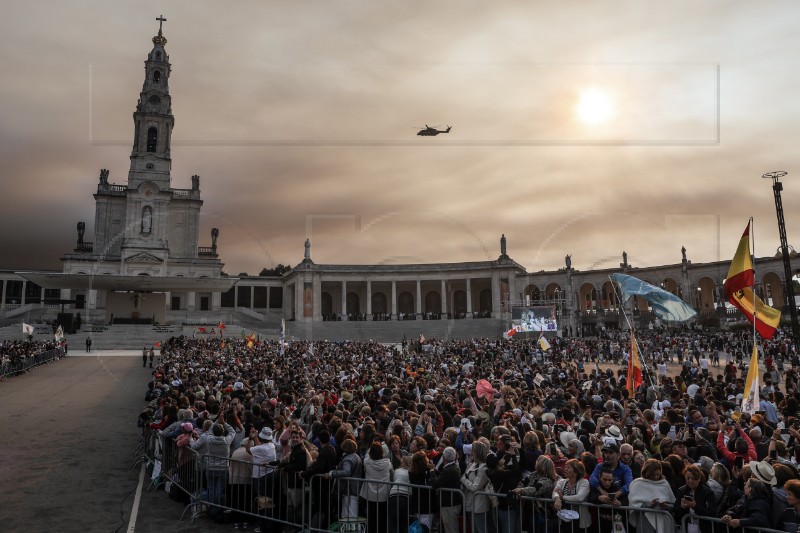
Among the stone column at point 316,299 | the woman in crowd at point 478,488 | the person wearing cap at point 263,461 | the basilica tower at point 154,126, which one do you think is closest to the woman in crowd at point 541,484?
the woman in crowd at point 478,488

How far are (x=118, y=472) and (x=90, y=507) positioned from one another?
2201mm

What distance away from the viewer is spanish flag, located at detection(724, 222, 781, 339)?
12.4 metres

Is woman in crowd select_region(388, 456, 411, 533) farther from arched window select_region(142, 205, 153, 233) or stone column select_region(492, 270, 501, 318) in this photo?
arched window select_region(142, 205, 153, 233)

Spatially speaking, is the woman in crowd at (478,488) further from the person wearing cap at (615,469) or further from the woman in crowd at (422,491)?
the person wearing cap at (615,469)

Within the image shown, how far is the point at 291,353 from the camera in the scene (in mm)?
32375

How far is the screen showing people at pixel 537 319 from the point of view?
139ft

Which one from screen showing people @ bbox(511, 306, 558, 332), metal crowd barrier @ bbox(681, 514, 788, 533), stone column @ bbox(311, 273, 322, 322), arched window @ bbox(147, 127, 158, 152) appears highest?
arched window @ bbox(147, 127, 158, 152)

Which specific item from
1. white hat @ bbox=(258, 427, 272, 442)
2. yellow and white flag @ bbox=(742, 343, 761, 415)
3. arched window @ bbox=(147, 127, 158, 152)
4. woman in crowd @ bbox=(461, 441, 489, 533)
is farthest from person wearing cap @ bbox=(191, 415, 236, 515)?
arched window @ bbox=(147, 127, 158, 152)

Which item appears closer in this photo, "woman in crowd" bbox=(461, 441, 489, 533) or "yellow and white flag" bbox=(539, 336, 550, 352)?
"woman in crowd" bbox=(461, 441, 489, 533)

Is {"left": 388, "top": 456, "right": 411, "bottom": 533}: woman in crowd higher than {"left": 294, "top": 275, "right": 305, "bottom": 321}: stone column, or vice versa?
{"left": 294, "top": 275, "right": 305, "bottom": 321}: stone column

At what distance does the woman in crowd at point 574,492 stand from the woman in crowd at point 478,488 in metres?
0.94

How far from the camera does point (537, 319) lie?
42656 millimetres

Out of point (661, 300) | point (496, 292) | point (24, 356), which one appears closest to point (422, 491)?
point (661, 300)

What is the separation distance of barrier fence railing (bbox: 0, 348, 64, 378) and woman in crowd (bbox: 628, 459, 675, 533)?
29743mm
